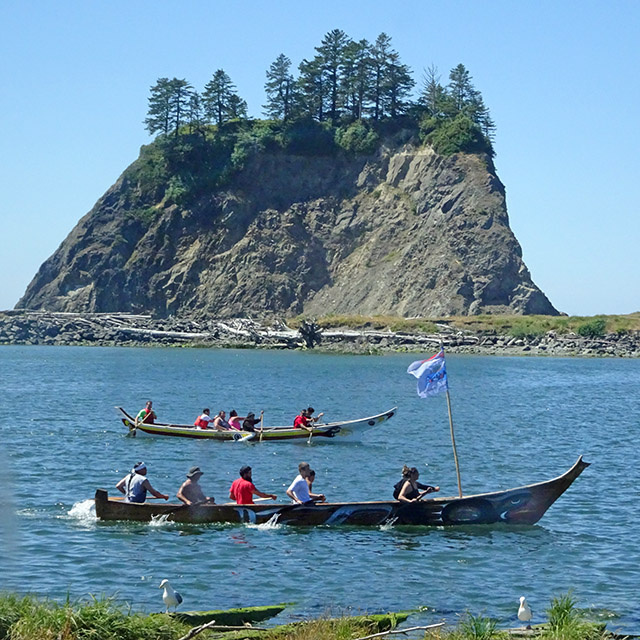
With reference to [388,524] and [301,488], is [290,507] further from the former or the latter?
[388,524]

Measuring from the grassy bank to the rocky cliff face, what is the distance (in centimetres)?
8587

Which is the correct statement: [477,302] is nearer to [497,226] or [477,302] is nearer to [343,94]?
[497,226]

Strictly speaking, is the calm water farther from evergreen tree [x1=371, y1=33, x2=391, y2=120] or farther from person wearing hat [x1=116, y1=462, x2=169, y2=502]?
evergreen tree [x1=371, y1=33, x2=391, y2=120]

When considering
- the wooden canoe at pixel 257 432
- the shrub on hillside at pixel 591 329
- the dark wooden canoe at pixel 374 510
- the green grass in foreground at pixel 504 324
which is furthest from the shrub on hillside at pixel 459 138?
the dark wooden canoe at pixel 374 510

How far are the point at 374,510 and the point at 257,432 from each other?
14386 mm

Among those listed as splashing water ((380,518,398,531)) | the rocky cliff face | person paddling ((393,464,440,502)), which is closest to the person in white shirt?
splashing water ((380,518,398,531))

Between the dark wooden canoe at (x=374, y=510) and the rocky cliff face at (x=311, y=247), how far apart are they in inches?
3034

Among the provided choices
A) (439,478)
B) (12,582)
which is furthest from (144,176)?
(12,582)

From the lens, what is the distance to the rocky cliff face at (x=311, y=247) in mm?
100188

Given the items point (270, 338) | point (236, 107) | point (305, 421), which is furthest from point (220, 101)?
point (305, 421)

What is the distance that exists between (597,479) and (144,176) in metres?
98.4

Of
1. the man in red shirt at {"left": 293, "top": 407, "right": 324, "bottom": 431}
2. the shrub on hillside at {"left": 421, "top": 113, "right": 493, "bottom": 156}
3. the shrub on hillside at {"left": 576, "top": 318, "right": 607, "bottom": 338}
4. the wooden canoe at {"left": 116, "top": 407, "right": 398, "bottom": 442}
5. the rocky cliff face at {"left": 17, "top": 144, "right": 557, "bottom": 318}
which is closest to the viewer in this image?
the wooden canoe at {"left": 116, "top": 407, "right": 398, "bottom": 442}

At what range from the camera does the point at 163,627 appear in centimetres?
1106

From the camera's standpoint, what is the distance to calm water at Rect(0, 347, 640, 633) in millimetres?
15805
